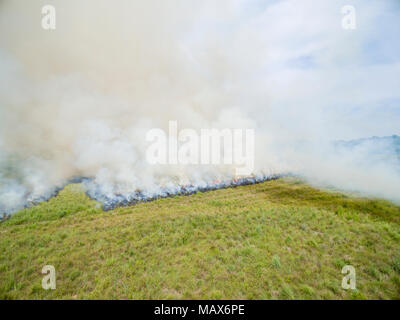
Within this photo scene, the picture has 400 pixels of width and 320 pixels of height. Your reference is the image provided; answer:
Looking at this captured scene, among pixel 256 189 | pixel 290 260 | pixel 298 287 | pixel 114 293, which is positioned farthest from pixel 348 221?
pixel 114 293

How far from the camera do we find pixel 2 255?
20.2 feet

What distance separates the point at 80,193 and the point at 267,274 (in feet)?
50.4

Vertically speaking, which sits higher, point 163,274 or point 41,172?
point 41,172

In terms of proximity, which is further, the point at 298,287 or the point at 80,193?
the point at 80,193

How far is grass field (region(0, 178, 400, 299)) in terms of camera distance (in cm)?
467

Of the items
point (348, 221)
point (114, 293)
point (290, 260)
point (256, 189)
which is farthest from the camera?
point (256, 189)

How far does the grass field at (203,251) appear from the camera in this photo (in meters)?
4.67

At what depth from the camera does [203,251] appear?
6.36 metres
